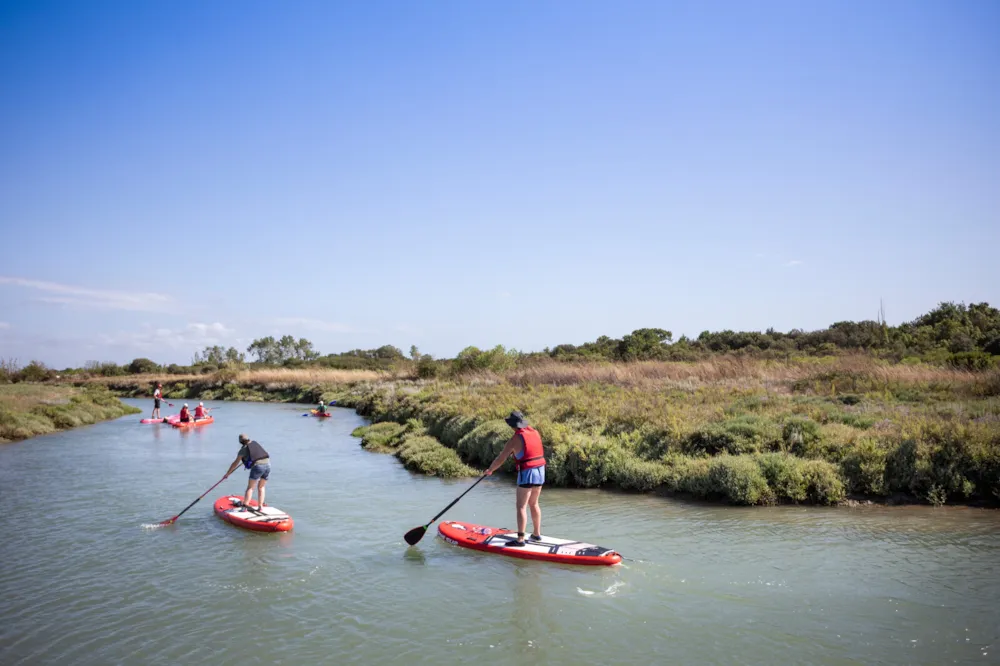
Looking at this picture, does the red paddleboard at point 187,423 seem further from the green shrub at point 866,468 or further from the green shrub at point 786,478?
the green shrub at point 866,468

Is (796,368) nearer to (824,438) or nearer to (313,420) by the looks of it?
(824,438)

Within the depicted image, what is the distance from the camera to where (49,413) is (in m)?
33.1

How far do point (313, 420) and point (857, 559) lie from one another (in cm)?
3202

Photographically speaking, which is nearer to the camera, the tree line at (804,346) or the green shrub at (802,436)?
the green shrub at (802,436)

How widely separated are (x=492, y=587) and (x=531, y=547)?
1355 mm

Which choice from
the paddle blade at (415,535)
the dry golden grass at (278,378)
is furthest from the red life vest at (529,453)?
the dry golden grass at (278,378)

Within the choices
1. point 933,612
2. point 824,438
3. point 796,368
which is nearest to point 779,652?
point 933,612

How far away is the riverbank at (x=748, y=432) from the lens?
14.3 m

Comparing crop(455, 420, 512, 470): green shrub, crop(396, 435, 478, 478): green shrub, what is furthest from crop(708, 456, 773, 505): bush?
crop(396, 435, 478, 478): green shrub

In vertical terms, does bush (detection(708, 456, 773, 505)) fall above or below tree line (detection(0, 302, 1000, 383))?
below

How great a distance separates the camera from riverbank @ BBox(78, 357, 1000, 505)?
46.8 feet

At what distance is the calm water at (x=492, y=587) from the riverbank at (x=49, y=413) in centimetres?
1605

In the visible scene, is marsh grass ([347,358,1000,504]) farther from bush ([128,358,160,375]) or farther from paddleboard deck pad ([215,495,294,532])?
bush ([128,358,160,375])

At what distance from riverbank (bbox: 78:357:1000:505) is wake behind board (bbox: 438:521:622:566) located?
16.9ft
